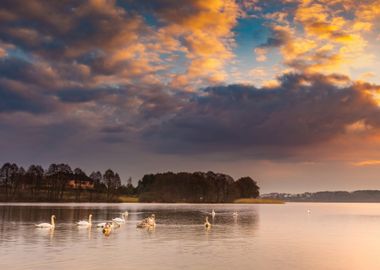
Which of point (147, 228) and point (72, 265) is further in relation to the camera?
point (147, 228)

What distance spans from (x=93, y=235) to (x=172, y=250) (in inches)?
531

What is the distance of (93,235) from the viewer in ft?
144

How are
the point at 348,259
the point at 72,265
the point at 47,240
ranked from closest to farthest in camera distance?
the point at 72,265, the point at 348,259, the point at 47,240

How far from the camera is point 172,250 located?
33062mm

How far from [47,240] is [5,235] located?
598cm

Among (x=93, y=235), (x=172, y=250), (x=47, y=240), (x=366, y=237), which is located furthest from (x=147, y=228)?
(x=366, y=237)

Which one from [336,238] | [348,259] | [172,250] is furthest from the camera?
[336,238]

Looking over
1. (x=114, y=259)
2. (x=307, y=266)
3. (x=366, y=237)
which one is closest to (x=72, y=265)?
(x=114, y=259)

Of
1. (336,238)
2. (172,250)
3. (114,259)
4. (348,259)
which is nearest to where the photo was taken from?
(114,259)

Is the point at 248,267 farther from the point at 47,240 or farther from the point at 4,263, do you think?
the point at 47,240

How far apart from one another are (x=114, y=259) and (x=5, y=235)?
18088 mm

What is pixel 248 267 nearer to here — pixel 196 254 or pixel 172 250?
pixel 196 254

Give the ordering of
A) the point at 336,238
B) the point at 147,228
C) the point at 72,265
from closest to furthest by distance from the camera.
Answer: the point at 72,265, the point at 336,238, the point at 147,228

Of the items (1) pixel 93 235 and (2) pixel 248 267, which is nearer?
(2) pixel 248 267
